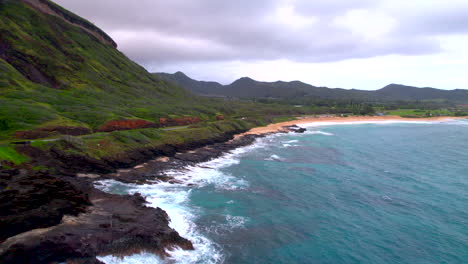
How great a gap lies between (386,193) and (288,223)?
1604 cm

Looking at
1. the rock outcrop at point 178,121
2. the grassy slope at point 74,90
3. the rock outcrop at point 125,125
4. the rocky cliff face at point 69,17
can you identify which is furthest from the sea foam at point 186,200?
the rocky cliff face at point 69,17

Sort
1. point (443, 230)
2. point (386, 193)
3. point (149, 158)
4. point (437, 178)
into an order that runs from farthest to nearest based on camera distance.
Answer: point (149, 158), point (437, 178), point (386, 193), point (443, 230)

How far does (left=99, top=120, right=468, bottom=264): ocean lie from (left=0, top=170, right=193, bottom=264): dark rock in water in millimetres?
1259

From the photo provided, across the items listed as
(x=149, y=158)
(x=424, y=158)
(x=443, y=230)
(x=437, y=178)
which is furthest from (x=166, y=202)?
(x=424, y=158)

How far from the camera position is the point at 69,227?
20453 mm

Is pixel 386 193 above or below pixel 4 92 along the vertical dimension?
below

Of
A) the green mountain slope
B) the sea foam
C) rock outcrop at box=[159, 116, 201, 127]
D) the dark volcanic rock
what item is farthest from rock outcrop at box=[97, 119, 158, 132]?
the dark volcanic rock

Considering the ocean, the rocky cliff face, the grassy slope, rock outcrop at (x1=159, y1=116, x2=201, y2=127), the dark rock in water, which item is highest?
the rocky cliff face

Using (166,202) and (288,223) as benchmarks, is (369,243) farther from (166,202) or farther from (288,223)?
(166,202)

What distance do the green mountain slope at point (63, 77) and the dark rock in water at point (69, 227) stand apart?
78.6 feet

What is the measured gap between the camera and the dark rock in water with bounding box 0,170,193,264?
17953 mm

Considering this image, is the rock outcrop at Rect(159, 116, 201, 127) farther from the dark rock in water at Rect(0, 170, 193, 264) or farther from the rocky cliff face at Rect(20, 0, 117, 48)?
the rocky cliff face at Rect(20, 0, 117, 48)

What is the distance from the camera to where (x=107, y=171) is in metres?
38.1

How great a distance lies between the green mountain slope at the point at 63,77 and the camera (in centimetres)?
5365
